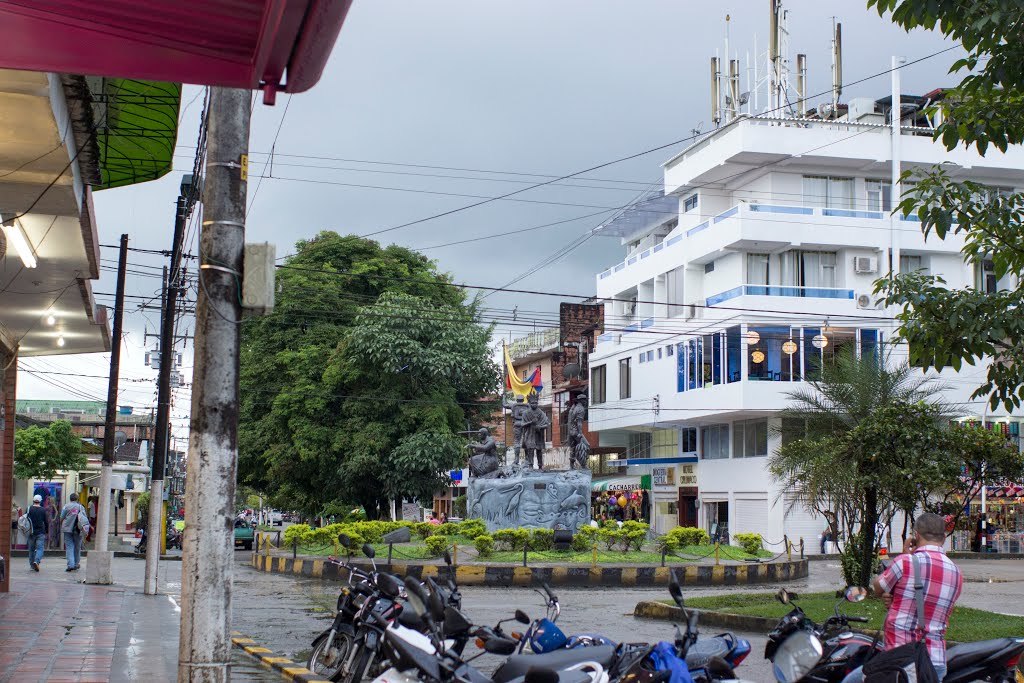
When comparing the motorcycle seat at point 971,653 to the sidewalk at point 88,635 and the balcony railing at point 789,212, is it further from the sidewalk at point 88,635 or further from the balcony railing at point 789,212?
the balcony railing at point 789,212

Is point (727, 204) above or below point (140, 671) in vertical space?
above

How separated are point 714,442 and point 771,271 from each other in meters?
7.87

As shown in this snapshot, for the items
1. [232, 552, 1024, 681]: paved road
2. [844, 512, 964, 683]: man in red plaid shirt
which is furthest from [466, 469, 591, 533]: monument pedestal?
[844, 512, 964, 683]: man in red plaid shirt

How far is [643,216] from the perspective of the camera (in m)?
54.4

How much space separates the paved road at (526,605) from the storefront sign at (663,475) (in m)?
21.5

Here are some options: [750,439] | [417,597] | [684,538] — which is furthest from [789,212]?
[417,597]

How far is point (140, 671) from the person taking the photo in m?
10.7

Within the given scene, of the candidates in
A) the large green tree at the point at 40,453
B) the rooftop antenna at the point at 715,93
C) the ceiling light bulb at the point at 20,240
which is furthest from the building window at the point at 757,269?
the ceiling light bulb at the point at 20,240

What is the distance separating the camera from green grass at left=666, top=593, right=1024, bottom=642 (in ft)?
42.2

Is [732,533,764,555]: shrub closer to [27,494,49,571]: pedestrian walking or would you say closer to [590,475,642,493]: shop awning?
[27,494,49,571]: pedestrian walking

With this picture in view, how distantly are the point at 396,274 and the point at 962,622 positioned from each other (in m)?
34.2

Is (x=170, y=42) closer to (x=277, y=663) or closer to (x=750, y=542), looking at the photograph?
(x=277, y=663)

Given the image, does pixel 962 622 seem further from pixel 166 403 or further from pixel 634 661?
pixel 166 403

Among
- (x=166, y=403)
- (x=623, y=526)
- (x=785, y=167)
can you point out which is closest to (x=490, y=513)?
(x=623, y=526)
